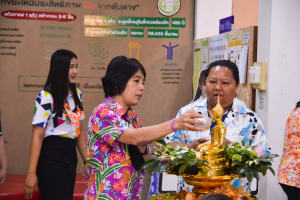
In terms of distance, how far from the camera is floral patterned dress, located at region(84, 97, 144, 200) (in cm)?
172

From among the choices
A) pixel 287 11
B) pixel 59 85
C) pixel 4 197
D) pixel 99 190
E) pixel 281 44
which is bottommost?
pixel 4 197

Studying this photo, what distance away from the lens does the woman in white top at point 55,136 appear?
258 centimetres

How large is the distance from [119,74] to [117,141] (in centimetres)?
36

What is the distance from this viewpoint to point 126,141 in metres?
1.68

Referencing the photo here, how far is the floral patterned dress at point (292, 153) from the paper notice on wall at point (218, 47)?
1106 mm

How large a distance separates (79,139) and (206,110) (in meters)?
1.39

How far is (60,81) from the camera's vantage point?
2764 mm

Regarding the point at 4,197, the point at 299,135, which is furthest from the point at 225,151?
the point at 4,197

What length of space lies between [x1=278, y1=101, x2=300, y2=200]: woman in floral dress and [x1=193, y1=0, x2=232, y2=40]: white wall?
245cm

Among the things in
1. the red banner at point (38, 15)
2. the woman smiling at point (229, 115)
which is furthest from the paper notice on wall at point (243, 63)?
the red banner at point (38, 15)

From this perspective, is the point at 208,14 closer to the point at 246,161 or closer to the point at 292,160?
the point at 292,160

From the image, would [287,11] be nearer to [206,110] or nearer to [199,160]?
[206,110]

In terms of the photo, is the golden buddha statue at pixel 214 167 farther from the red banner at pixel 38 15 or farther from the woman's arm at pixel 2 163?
A: the red banner at pixel 38 15

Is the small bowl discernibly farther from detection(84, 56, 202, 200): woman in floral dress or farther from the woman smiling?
the woman smiling
